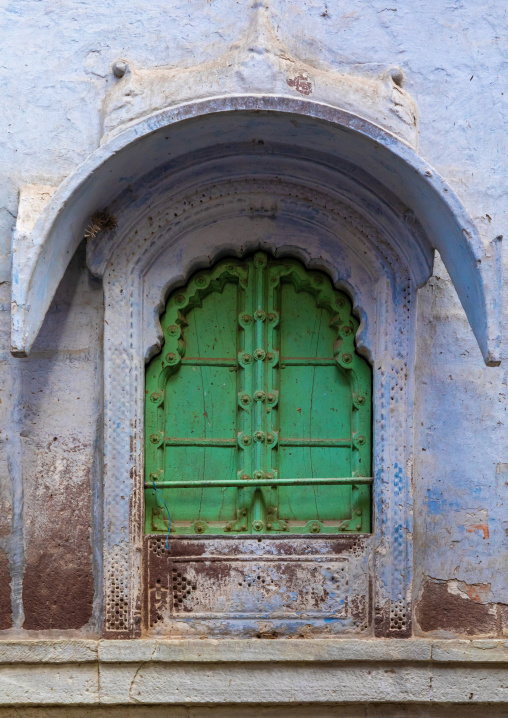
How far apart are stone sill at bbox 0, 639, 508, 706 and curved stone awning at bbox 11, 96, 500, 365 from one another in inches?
56.8

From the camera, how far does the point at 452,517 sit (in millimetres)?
4105

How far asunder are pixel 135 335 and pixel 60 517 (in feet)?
3.13

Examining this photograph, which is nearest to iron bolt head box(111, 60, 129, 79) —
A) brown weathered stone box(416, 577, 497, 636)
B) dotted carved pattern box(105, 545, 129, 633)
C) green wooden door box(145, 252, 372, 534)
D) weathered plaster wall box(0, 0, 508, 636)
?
weathered plaster wall box(0, 0, 508, 636)

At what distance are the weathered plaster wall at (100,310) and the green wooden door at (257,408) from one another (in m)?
0.33

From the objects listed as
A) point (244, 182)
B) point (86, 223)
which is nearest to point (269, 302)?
point (244, 182)

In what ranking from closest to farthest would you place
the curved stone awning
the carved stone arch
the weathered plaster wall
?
the curved stone awning
the carved stone arch
the weathered plaster wall

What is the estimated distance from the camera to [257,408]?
13.6ft

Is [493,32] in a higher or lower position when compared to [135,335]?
higher

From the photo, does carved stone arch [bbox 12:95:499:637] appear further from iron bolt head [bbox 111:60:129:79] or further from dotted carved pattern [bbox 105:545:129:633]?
iron bolt head [bbox 111:60:129:79]

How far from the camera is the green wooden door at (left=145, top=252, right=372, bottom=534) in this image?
163 inches

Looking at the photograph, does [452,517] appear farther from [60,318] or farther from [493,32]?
[493,32]

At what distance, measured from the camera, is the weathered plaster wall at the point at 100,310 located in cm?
405

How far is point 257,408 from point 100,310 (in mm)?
912

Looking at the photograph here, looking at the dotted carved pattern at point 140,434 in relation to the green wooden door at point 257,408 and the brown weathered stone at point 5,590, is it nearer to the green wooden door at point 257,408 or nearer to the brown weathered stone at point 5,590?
the green wooden door at point 257,408
